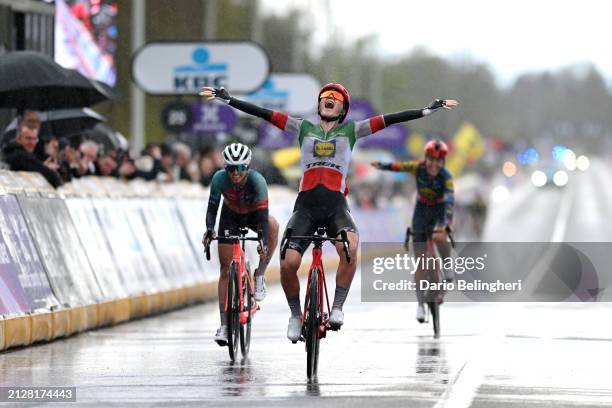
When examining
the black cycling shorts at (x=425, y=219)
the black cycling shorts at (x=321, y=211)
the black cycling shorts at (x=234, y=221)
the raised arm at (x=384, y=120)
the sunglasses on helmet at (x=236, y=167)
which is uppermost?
the raised arm at (x=384, y=120)

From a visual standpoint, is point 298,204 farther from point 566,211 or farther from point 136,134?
point 566,211

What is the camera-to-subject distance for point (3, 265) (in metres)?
15.3

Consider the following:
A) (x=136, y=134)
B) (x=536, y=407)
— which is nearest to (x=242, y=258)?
(x=536, y=407)

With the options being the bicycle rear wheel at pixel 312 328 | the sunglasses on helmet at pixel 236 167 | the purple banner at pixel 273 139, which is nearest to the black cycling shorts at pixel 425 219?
the sunglasses on helmet at pixel 236 167

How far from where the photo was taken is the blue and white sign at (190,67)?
104ft

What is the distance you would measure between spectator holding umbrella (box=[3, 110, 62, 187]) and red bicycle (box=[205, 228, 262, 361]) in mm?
3472

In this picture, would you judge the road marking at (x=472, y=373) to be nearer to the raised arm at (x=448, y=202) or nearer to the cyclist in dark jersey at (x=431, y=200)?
the cyclist in dark jersey at (x=431, y=200)

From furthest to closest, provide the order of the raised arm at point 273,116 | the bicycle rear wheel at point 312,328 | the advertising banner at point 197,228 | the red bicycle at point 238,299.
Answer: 1. the advertising banner at point 197,228
2. the red bicycle at point 238,299
3. the raised arm at point 273,116
4. the bicycle rear wheel at point 312,328

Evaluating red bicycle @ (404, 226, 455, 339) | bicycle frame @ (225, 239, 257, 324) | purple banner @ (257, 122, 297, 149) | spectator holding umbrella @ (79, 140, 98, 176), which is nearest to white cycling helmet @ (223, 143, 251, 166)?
bicycle frame @ (225, 239, 257, 324)

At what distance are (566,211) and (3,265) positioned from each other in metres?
74.3

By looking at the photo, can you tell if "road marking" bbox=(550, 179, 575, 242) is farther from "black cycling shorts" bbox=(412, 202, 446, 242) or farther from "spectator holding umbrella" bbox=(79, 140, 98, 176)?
"black cycling shorts" bbox=(412, 202, 446, 242)

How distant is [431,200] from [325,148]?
4817mm

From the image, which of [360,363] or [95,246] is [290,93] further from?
[360,363]

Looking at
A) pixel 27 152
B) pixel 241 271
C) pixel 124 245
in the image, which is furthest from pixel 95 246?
pixel 241 271
